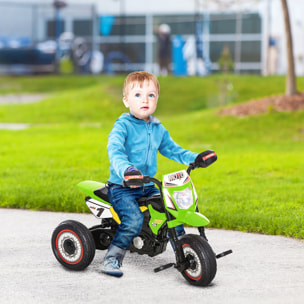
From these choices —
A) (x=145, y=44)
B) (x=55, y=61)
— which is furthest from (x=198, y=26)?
(x=55, y=61)

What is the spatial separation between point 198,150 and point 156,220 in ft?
23.5

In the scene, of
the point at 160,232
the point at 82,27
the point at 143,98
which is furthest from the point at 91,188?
the point at 82,27

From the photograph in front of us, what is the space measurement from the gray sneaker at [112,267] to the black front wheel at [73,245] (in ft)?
0.49

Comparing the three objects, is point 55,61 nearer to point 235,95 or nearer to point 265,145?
point 235,95

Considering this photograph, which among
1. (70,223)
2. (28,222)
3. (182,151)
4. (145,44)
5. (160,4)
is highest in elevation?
(160,4)

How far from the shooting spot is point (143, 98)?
4289 millimetres

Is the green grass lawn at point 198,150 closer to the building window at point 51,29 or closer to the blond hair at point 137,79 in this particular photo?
the blond hair at point 137,79

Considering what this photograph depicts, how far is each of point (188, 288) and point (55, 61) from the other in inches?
1136

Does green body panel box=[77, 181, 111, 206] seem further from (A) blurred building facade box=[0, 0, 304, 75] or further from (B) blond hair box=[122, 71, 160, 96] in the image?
(A) blurred building facade box=[0, 0, 304, 75]

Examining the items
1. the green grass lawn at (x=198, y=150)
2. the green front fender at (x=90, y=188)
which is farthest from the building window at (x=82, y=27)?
the green front fender at (x=90, y=188)

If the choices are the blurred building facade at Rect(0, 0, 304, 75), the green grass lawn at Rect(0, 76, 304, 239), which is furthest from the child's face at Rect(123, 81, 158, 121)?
the blurred building facade at Rect(0, 0, 304, 75)

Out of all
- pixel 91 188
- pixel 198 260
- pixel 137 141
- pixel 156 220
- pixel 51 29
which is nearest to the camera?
pixel 198 260

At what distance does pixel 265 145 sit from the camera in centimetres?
1227

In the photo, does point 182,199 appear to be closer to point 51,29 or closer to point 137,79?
point 137,79
